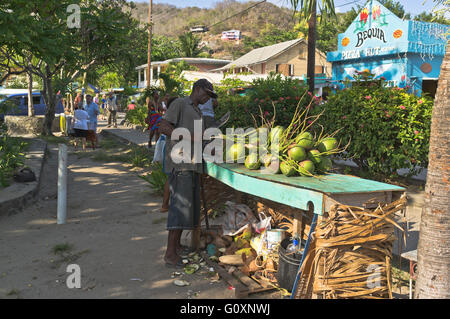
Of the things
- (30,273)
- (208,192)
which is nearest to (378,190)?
(208,192)

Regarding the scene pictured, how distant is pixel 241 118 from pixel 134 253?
17.8 feet

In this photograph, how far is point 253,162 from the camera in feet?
11.9

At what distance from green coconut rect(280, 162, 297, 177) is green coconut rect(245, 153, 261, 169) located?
0.32 m

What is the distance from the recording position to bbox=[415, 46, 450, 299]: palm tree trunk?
8.25 ft

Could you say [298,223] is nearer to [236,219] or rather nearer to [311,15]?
[236,219]

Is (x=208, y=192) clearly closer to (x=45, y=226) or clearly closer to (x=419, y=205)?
(x=45, y=226)

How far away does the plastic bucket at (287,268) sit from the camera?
10.7 feet

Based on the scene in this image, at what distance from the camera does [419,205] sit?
6719 mm

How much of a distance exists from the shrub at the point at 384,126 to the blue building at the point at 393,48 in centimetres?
596

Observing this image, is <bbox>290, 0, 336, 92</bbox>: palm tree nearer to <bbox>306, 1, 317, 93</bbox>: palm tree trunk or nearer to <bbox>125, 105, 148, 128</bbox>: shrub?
<bbox>306, 1, 317, 93</bbox>: palm tree trunk

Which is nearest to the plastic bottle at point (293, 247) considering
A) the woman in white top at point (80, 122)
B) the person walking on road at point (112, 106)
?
the woman in white top at point (80, 122)

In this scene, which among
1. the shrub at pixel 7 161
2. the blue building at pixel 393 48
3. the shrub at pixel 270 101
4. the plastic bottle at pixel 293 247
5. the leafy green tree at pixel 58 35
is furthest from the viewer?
the blue building at pixel 393 48

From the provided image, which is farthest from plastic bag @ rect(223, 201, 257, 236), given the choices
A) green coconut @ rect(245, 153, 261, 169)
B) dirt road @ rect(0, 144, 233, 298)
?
green coconut @ rect(245, 153, 261, 169)

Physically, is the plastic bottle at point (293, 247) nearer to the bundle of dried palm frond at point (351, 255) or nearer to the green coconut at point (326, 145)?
the bundle of dried palm frond at point (351, 255)
